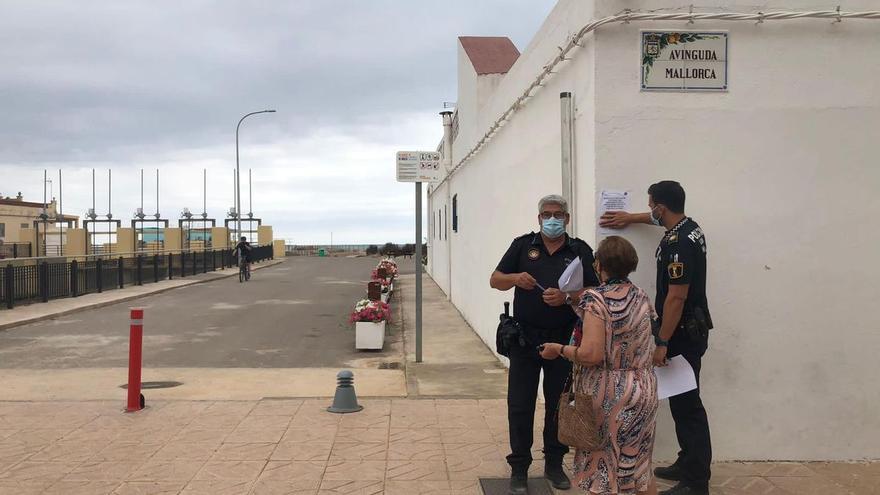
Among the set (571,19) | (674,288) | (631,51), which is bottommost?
(674,288)

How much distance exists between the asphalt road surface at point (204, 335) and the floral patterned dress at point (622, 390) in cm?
711

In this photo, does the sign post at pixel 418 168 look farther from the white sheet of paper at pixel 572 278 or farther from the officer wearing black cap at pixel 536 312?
the white sheet of paper at pixel 572 278

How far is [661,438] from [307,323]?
35.3ft

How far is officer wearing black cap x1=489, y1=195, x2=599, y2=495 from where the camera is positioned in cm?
456

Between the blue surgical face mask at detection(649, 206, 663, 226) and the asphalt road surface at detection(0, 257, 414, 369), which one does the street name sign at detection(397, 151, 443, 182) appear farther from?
the blue surgical face mask at detection(649, 206, 663, 226)

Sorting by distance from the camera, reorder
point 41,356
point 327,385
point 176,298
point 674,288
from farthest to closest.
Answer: point 176,298 → point 41,356 → point 327,385 → point 674,288

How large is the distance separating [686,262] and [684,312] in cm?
32

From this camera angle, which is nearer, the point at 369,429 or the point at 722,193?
the point at 722,193

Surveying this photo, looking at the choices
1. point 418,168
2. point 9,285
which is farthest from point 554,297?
point 9,285

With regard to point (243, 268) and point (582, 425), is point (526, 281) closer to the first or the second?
point (582, 425)

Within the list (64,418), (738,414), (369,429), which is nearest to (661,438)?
(738,414)

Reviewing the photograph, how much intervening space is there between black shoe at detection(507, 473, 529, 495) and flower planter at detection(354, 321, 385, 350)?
22.8 ft

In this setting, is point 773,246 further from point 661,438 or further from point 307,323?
point 307,323

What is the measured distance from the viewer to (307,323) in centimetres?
1521
